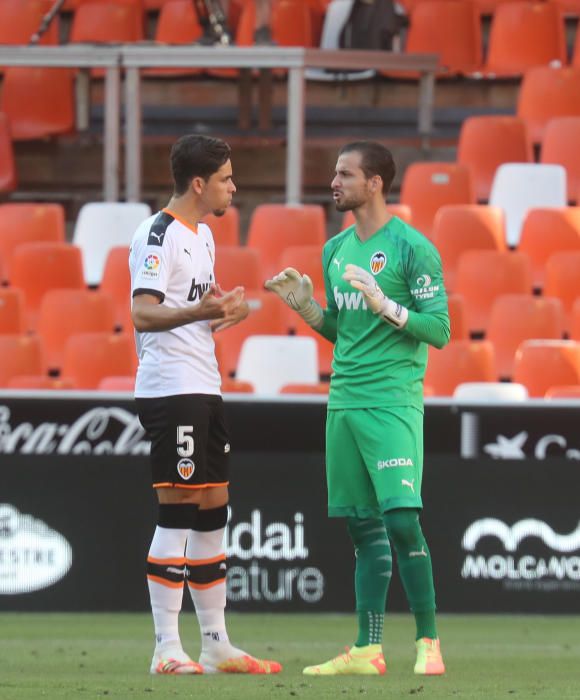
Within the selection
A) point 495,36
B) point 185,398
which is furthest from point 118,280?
point 185,398

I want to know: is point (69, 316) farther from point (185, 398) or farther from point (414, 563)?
point (414, 563)

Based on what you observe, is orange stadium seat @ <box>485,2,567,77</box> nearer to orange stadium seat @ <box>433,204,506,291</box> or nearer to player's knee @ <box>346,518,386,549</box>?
orange stadium seat @ <box>433,204,506,291</box>

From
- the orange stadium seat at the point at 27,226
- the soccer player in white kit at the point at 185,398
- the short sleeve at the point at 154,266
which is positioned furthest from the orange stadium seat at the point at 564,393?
the orange stadium seat at the point at 27,226

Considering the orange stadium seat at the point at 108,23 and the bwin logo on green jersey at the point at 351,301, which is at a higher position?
the orange stadium seat at the point at 108,23

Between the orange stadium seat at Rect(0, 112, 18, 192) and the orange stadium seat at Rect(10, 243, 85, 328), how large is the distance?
1.88 m

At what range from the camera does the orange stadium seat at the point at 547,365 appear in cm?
982

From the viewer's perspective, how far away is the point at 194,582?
5.70 m

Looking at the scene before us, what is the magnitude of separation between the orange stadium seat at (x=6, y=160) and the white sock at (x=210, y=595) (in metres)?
8.05

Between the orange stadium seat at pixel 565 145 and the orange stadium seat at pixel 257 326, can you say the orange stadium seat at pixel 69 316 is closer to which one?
the orange stadium seat at pixel 257 326

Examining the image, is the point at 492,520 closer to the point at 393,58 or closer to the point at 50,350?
the point at 50,350

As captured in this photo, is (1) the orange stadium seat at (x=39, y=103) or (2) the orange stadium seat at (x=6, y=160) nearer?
(2) the orange stadium seat at (x=6, y=160)

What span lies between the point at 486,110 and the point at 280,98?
72.1 inches

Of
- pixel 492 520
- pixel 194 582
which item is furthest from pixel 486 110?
pixel 194 582

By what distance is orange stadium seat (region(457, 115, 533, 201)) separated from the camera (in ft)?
42.7
